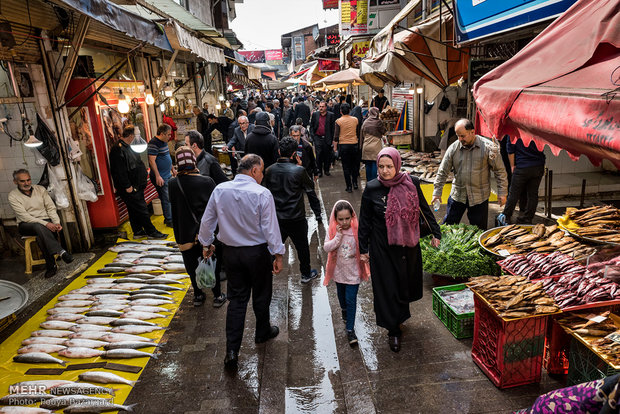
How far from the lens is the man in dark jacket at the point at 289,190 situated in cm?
568

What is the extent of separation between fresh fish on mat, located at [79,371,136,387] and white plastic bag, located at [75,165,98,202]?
14.0 feet

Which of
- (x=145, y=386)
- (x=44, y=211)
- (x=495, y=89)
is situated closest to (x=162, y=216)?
(x=44, y=211)

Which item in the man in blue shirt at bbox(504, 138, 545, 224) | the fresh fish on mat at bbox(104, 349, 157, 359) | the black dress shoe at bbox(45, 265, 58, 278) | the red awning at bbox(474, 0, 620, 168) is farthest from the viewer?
the black dress shoe at bbox(45, 265, 58, 278)

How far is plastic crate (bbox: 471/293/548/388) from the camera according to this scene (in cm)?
352

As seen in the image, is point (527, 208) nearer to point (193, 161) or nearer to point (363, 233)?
point (363, 233)

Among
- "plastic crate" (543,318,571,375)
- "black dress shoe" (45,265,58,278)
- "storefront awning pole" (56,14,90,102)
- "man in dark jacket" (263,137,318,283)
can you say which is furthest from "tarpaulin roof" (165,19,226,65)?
"plastic crate" (543,318,571,375)

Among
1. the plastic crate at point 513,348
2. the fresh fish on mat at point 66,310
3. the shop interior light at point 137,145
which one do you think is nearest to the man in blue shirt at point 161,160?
the shop interior light at point 137,145

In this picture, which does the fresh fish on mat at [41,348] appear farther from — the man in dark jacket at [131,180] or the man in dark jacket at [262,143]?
the man in dark jacket at [262,143]

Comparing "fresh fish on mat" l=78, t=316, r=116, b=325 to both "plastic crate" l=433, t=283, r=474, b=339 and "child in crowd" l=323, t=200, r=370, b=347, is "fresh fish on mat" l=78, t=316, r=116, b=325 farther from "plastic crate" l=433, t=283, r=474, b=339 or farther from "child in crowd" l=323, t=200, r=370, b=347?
"plastic crate" l=433, t=283, r=474, b=339

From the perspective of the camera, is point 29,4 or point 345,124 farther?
point 345,124

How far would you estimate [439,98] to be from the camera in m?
14.4

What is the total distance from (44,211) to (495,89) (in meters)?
7.01

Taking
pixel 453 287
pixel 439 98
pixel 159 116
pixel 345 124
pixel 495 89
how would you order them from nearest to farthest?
pixel 495 89, pixel 453 287, pixel 345 124, pixel 159 116, pixel 439 98

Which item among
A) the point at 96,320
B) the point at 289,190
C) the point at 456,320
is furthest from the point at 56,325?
the point at 456,320
